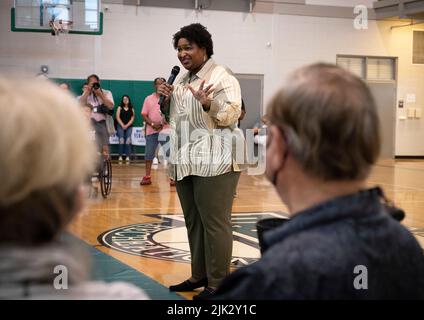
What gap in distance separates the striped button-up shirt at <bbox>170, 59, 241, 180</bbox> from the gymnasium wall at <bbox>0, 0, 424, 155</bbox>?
11.3 m

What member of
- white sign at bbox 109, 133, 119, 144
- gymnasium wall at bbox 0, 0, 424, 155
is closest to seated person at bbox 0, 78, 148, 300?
gymnasium wall at bbox 0, 0, 424, 155

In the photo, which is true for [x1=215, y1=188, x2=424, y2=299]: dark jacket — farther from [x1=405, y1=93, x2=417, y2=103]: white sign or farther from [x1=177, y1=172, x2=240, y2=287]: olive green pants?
[x1=405, y1=93, x2=417, y2=103]: white sign

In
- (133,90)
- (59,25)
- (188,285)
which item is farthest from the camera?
(133,90)

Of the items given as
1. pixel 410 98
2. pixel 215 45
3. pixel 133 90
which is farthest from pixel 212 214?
pixel 410 98

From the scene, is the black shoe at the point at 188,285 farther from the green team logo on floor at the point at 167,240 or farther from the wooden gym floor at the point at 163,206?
the green team logo on floor at the point at 167,240

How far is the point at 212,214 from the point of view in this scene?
4.16 meters

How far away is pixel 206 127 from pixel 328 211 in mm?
2859

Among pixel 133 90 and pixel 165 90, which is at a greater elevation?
pixel 133 90

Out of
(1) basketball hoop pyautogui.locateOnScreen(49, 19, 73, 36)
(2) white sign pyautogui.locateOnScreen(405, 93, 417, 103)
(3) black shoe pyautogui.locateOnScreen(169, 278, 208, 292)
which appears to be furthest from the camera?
(2) white sign pyautogui.locateOnScreen(405, 93, 417, 103)

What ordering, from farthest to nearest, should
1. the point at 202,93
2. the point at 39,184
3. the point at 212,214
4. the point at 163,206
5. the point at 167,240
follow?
the point at 163,206
the point at 167,240
the point at 212,214
the point at 202,93
the point at 39,184

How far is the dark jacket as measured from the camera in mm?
1323

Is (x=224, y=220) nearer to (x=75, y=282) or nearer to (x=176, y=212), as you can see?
(x=75, y=282)

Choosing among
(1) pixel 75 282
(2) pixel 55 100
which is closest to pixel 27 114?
(2) pixel 55 100

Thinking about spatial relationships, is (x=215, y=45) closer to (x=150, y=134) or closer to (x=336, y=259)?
(x=150, y=134)
